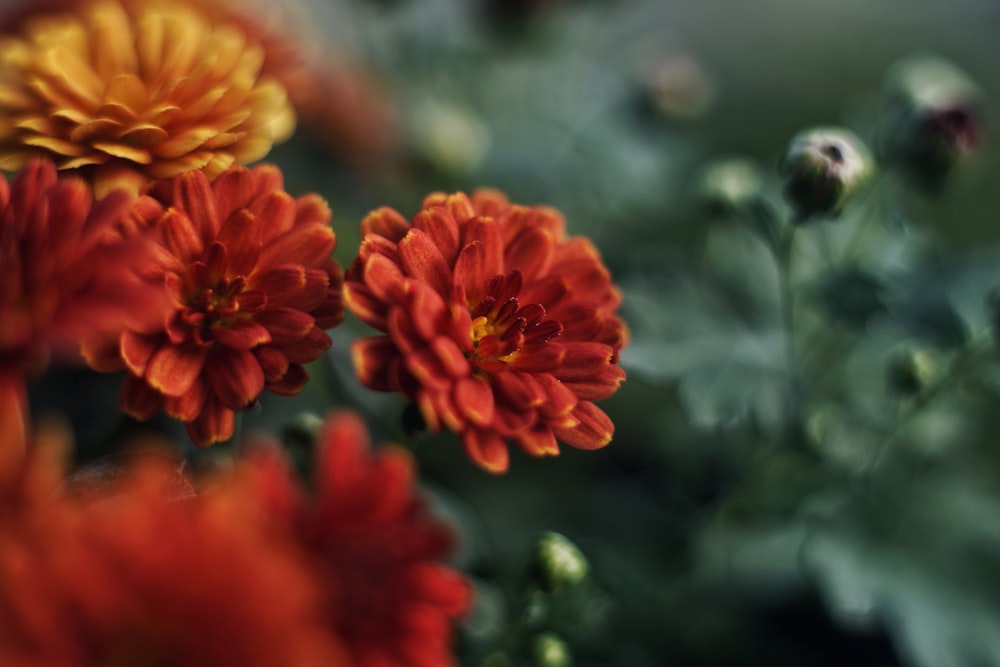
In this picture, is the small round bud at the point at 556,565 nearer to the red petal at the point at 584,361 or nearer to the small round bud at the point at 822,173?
the red petal at the point at 584,361

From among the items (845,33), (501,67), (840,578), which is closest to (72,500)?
(840,578)

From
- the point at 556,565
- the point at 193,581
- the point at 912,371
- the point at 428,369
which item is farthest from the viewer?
the point at 912,371

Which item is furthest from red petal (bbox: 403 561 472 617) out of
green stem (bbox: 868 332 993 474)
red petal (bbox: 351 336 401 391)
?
green stem (bbox: 868 332 993 474)

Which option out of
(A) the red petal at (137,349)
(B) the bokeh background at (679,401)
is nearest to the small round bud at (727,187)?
(B) the bokeh background at (679,401)

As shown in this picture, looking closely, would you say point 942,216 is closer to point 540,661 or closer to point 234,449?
point 540,661

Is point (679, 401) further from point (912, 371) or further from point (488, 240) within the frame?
point (488, 240)

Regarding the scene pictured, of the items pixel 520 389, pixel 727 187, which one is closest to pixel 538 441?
pixel 520 389
